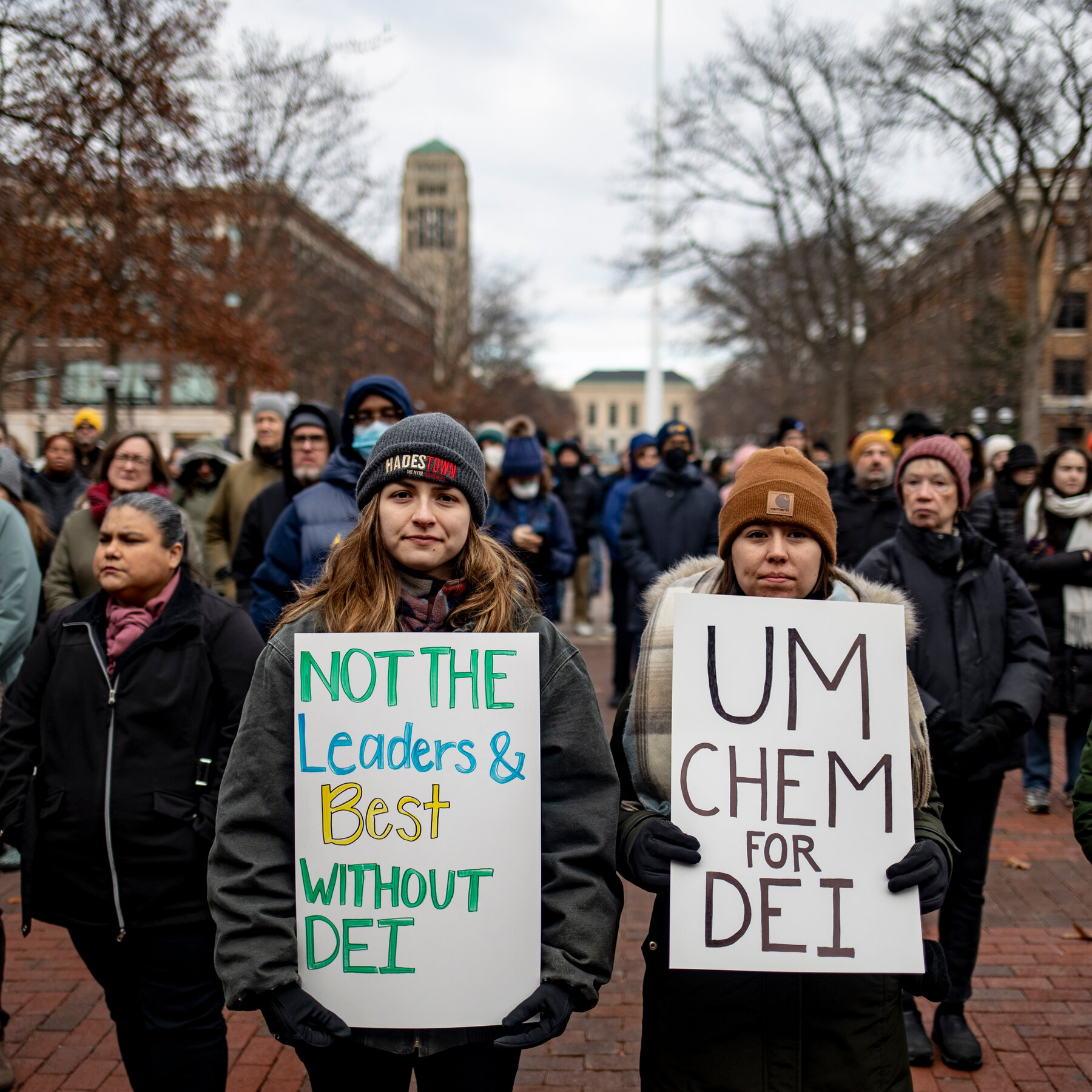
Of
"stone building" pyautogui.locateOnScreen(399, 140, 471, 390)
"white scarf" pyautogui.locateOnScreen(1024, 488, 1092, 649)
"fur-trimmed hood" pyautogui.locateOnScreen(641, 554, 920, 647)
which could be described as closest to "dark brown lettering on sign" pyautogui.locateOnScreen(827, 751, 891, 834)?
"fur-trimmed hood" pyautogui.locateOnScreen(641, 554, 920, 647)

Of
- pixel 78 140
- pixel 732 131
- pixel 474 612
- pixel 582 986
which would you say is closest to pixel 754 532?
pixel 474 612

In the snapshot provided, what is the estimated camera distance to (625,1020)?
12.2 feet

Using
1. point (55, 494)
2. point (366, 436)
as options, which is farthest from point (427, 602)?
point (55, 494)

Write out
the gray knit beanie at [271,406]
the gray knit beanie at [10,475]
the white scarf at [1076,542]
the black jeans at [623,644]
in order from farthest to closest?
the black jeans at [623,644] < the gray knit beanie at [271,406] < the white scarf at [1076,542] < the gray knit beanie at [10,475]

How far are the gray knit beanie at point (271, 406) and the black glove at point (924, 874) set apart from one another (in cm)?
467

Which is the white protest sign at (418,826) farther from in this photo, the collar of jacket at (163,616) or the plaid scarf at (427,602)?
the collar of jacket at (163,616)

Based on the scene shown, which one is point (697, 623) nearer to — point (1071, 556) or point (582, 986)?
point (582, 986)

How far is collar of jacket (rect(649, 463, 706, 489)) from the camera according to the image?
733 cm

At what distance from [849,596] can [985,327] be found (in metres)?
31.2

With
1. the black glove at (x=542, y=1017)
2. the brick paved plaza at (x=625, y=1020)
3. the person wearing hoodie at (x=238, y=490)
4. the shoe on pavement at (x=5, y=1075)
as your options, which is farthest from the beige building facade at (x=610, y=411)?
the black glove at (x=542, y=1017)

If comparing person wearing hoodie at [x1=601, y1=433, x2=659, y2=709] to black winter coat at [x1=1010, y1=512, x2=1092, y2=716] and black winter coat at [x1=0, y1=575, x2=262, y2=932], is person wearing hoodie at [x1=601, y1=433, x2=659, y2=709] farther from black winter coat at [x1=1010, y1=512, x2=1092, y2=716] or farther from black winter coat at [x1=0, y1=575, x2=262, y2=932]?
black winter coat at [x1=0, y1=575, x2=262, y2=932]

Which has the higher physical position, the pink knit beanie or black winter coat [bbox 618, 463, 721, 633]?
the pink knit beanie

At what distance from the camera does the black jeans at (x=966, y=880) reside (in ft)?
11.5

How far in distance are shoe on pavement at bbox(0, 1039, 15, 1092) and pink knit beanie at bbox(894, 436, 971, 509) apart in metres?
3.60
